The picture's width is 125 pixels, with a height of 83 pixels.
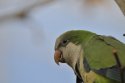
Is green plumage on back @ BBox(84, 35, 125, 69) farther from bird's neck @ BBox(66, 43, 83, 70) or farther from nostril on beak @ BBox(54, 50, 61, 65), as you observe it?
nostril on beak @ BBox(54, 50, 61, 65)

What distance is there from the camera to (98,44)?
5.31ft

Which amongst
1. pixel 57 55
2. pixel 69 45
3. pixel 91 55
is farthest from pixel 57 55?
pixel 91 55

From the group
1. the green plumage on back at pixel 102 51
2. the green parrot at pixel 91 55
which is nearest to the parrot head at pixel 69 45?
the green parrot at pixel 91 55

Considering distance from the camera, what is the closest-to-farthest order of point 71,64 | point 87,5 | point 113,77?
point 113,77, point 87,5, point 71,64

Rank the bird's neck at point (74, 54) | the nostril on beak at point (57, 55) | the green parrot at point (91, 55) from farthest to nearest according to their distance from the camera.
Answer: the nostril on beak at point (57, 55) → the bird's neck at point (74, 54) → the green parrot at point (91, 55)

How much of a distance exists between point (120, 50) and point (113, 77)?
26 cm

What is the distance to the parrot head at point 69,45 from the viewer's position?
6.01ft

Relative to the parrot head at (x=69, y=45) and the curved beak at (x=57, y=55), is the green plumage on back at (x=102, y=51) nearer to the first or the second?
the parrot head at (x=69, y=45)

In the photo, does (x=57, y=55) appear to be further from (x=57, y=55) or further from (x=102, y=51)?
(x=102, y=51)

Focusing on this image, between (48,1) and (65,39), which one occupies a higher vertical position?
(48,1)

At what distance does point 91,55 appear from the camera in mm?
1507

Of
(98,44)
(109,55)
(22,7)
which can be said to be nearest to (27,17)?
(22,7)

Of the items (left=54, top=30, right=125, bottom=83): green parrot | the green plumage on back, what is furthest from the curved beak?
the green plumage on back

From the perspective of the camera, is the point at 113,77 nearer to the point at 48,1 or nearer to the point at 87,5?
the point at 87,5
